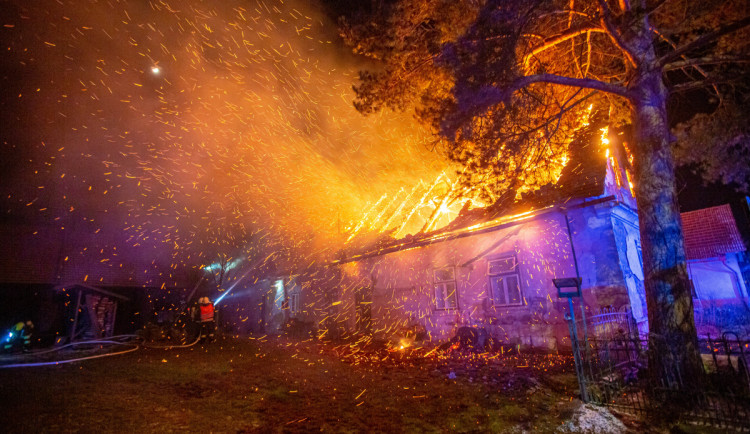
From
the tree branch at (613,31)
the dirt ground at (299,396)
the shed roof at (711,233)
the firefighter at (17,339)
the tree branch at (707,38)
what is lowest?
the dirt ground at (299,396)

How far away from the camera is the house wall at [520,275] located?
30.2ft

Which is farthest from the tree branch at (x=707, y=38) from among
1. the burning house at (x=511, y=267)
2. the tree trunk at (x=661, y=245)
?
the burning house at (x=511, y=267)

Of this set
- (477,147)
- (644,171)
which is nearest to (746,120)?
(644,171)

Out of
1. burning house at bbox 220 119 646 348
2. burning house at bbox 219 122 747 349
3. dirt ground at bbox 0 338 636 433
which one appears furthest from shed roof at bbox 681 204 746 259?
dirt ground at bbox 0 338 636 433

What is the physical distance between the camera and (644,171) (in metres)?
6.80

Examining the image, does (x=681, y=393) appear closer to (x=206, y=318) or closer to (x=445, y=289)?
(x=445, y=289)

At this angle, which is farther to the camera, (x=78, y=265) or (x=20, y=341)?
(x=78, y=265)

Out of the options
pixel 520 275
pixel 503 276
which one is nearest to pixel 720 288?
pixel 520 275

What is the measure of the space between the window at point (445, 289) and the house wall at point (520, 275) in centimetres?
22

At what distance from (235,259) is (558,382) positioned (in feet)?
97.3

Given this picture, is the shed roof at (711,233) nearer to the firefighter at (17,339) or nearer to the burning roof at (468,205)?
the burning roof at (468,205)

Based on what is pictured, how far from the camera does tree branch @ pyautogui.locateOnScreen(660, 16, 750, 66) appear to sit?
5917 millimetres

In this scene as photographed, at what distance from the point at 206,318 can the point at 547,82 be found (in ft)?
55.2

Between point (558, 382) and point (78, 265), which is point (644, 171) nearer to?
point (558, 382)
